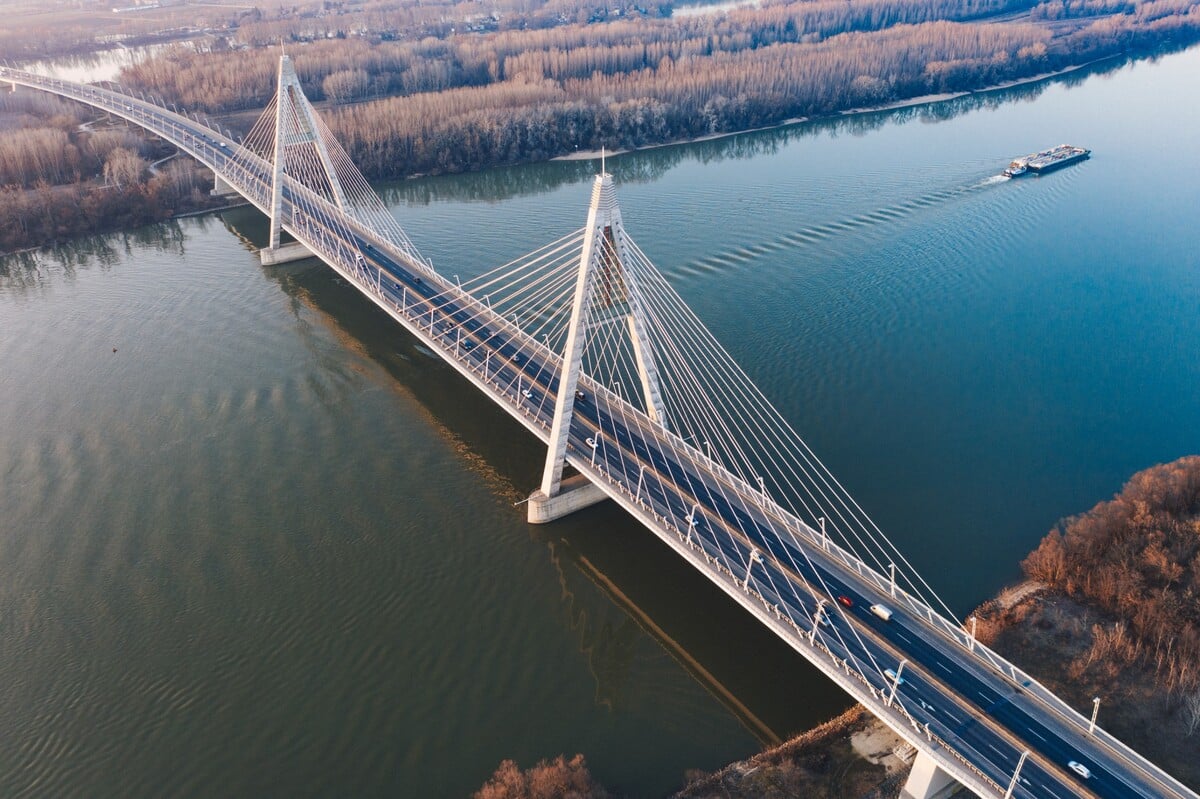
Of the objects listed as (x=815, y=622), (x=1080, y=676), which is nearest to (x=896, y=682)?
(x=815, y=622)

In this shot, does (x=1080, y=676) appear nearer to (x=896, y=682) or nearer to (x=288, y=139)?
(x=896, y=682)

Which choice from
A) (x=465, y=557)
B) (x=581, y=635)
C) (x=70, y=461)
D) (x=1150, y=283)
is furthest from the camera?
(x=1150, y=283)

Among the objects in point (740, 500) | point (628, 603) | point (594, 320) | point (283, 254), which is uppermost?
point (594, 320)

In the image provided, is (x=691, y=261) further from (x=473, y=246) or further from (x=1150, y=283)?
(x=1150, y=283)

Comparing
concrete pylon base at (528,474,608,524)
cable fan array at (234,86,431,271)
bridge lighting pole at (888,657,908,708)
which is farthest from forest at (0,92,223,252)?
bridge lighting pole at (888,657,908,708)

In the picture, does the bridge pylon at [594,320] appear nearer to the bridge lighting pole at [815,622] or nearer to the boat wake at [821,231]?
the bridge lighting pole at [815,622]

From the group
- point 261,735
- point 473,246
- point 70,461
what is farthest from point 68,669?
point 473,246

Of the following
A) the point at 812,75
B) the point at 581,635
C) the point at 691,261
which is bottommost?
the point at 581,635
